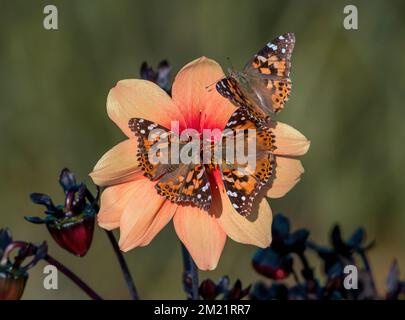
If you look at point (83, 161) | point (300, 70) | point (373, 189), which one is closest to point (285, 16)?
point (300, 70)

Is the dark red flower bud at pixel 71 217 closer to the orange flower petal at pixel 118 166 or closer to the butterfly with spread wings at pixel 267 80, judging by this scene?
the orange flower petal at pixel 118 166

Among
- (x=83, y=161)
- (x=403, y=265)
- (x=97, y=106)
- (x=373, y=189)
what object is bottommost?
(x=403, y=265)

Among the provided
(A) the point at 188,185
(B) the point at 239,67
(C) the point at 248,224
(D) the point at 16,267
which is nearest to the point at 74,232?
(D) the point at 16,267

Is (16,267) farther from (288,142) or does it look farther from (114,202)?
(288,142)

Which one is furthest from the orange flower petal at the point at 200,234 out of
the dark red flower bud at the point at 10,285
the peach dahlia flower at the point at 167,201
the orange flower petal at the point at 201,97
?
the dark red flower bud at the point at 10,285

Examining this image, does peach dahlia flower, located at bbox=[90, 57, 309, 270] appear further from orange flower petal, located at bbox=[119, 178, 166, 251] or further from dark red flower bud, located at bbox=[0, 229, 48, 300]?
dark red flower bud, located at bbox=[0, 229, 48, 300]

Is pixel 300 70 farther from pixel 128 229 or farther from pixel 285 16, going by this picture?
pixel 128 229
